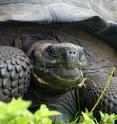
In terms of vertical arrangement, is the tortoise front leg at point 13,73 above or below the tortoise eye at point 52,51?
below

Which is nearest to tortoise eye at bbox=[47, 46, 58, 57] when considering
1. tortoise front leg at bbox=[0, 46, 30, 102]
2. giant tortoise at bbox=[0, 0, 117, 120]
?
giant tortoise at bbox=[0, 0, 117, 120]

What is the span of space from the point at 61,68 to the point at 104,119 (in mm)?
527

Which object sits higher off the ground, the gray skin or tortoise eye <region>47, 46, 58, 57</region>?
tortoise eye <region>47, 46, 58, 57</region>

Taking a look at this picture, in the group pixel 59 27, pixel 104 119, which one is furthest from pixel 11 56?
pixel 104 119

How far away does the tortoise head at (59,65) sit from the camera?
8.81 ft

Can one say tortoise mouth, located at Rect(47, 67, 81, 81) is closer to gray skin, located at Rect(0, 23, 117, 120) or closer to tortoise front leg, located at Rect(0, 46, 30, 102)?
gray skin, located at Rect(0, 23, 117, 120)

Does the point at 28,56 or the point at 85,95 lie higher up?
the point at 28,56

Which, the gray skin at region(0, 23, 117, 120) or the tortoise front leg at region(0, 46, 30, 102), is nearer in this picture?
the tortoise front leg at region(0, 46, 30, 102)

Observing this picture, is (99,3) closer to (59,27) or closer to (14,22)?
(59,27)

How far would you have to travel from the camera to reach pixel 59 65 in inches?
108

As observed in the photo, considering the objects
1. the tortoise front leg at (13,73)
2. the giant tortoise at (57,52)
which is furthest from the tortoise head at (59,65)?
the tortoise front leg at (13,73)

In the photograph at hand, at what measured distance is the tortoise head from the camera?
2686mm

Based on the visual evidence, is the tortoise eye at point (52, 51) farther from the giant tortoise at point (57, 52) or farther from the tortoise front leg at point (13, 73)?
the tortoise front leg at point (13, 73)

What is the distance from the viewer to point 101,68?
11.3 feet
